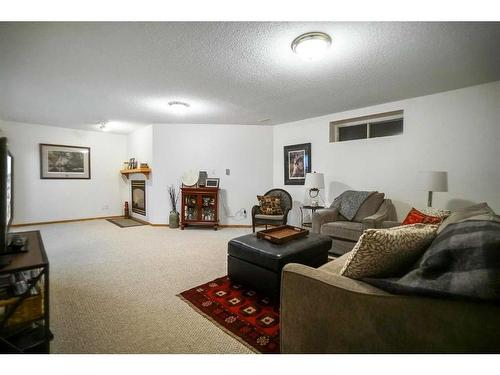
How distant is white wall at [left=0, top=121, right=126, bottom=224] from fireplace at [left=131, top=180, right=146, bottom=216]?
0.56 meters

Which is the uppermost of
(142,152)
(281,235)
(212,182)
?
(142,152)

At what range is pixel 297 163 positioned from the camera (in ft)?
15.6

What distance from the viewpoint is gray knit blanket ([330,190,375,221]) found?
10.9 ft

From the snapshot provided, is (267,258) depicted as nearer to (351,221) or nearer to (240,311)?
(240,311)

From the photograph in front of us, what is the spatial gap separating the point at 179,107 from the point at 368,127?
10.4 ft

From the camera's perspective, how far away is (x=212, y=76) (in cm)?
266

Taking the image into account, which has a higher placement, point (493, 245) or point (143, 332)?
point (493, 245)

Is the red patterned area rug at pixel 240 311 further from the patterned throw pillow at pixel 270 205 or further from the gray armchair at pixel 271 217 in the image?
the patterned throw pillow at pixel 270 205

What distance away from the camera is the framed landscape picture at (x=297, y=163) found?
4574mm

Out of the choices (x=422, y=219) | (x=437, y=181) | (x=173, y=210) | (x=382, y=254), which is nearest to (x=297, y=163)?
(x=437, y=181)

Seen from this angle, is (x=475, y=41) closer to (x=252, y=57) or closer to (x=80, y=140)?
(x=252, y=57)

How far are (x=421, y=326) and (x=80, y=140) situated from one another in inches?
269
